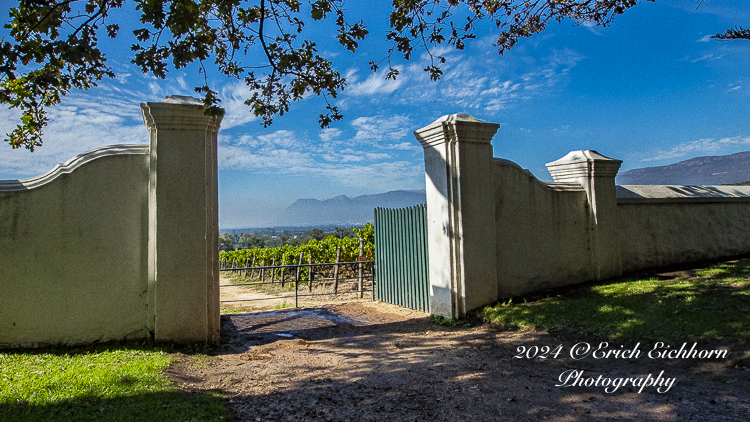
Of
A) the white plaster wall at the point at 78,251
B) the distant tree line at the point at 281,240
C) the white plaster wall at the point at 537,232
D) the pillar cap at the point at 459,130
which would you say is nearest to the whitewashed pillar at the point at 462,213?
the pillar cap at the point at 459,130

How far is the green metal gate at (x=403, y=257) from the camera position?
8.05m

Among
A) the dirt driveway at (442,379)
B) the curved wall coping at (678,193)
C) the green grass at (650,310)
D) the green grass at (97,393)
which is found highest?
the curved wall coping at (678,193)

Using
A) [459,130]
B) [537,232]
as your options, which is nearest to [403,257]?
[537,232]

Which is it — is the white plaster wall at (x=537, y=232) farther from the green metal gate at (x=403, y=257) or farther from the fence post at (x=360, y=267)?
the fence post at (x=360, y=267)

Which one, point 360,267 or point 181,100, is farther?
point 360,267

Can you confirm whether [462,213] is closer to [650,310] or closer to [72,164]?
[650,310]

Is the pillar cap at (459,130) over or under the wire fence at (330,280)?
over

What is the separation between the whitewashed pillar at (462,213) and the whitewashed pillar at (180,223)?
370 centimetres

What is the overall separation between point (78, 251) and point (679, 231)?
11.9 m

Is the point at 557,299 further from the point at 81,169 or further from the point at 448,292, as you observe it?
the point at 81,169

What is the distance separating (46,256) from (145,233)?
1229 mm

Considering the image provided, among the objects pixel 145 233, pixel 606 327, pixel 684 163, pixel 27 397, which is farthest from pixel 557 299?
pixel 684 163

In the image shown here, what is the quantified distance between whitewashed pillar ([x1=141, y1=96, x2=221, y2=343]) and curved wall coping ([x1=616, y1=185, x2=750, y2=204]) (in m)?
8.25

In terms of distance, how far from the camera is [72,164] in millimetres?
5750
